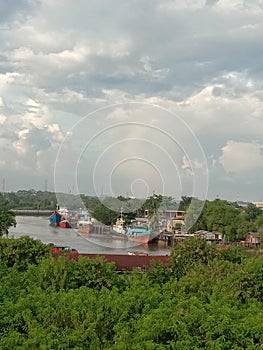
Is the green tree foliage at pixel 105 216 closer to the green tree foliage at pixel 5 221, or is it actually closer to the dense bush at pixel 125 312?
the green tree foliage at pixel 5 221

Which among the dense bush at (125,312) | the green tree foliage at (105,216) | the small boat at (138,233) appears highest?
the green tree foliage at (105,216)

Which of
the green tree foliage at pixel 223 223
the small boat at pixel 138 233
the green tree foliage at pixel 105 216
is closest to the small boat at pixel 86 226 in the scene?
the green tree foliage at pixel 105 216

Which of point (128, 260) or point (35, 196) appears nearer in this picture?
point (128, 260)

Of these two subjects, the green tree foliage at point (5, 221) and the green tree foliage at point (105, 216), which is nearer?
the green tree foliage at point (5, 221)

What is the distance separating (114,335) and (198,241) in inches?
339

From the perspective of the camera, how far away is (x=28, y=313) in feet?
27.0

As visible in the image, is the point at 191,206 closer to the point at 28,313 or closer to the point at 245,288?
the point at 245,288

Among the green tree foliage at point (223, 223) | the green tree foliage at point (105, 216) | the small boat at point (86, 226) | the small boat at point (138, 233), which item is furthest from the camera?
the green tree foliage at point (223, 223)

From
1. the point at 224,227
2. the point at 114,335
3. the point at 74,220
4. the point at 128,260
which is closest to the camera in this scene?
the point at 114,335

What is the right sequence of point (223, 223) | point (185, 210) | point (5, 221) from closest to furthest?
point (5, 221) < point (185, 210) < point (223, 223)

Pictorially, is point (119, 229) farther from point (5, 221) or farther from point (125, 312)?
point (125, 312)

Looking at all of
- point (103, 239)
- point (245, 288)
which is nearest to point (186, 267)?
point (245, 288)

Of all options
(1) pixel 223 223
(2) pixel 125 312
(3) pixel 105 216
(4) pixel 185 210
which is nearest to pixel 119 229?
(3) pixel 105 216

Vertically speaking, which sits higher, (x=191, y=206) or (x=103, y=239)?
(x=191, y=206)
